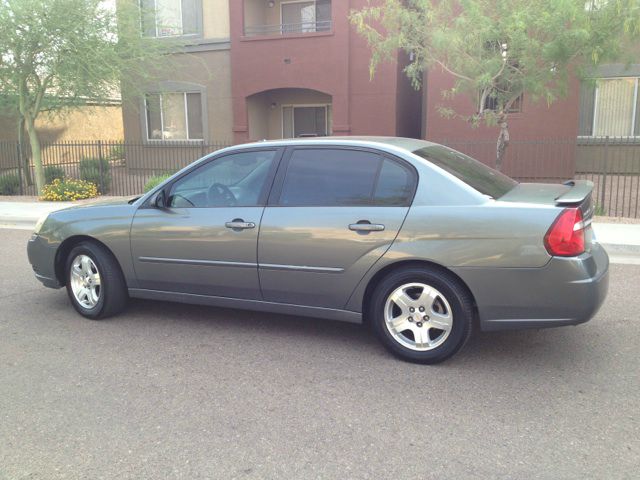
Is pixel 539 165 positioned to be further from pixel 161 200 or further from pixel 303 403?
pixel 303 403

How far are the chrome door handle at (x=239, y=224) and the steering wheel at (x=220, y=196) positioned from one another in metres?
0.20

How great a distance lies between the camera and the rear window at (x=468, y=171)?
14.8ft

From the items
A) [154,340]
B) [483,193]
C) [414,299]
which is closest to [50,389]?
[154,340]

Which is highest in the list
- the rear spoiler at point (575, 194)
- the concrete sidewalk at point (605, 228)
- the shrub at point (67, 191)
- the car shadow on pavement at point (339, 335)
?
the rear spoiler at point (575, 194)

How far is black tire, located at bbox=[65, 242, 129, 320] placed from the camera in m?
5.44

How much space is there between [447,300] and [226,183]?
6.98 feet

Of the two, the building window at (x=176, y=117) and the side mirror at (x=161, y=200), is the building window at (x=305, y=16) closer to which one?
the building window at (x=176, y=117)

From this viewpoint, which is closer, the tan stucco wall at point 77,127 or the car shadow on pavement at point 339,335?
the car shadow on pavement at point 339,335

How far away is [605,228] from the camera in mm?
9914

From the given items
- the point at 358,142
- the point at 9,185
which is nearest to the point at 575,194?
the point at 358,142

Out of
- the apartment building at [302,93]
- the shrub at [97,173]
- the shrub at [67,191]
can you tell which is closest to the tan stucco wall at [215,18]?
the apartment building at [302,93]

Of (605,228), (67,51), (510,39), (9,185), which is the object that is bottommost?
(605,228)

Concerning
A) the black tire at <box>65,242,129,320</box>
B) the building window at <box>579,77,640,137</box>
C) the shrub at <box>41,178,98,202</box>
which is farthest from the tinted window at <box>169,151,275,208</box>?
the building window at <box>579,77,640,137</box>

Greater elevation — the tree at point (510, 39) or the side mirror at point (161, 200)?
the tree at point (510, 39)
